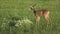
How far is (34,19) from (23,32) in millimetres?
2008

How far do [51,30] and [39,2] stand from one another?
5.97 meters

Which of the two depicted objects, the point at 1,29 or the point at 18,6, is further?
the point at 18,6

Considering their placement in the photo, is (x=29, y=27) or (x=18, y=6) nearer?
(x=29, y=27)

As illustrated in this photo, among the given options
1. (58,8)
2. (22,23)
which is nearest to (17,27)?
(22,23)

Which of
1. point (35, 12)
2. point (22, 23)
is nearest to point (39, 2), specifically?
point (35, 12)

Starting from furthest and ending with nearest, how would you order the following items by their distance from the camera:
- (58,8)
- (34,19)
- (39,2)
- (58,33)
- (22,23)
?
(39,2), (58,8), (34,19), (22,23), (58,33)

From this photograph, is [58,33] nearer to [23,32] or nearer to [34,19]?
[23,32]

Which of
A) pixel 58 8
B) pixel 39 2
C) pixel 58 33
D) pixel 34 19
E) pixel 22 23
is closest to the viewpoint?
pixel 58 33

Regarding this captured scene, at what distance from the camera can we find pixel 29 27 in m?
9.48

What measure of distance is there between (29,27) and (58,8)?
4.24m

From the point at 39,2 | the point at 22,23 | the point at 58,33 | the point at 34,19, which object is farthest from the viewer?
the point at 39,2

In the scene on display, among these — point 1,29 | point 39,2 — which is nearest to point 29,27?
point 1,29

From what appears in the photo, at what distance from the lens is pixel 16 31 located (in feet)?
30.1

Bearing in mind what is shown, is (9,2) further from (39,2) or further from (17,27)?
(17,27)
